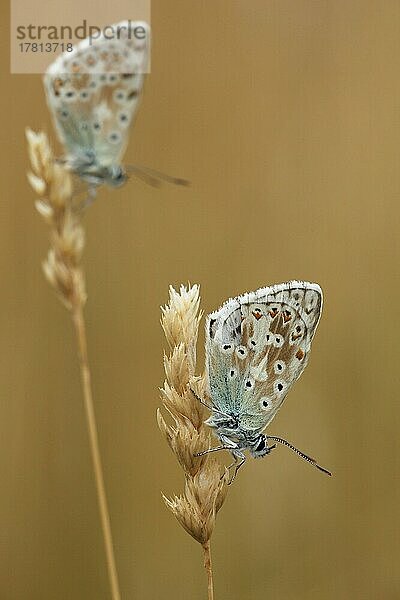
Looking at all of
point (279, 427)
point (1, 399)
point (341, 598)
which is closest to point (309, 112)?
point (279, 427)

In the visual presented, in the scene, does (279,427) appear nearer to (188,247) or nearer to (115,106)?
(188,247)

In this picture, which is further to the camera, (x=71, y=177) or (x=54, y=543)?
(x=54, y=543)

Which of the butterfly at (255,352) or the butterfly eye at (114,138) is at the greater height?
the butterfly eye at (114,138)

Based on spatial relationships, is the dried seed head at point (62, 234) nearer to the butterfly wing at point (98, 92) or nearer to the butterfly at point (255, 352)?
the butterfly wing at point (98, 92)

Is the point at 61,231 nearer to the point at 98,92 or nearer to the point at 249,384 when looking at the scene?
the point at 98,92

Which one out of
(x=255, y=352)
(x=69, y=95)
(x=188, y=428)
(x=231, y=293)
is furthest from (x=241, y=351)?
(x=231, y=293)

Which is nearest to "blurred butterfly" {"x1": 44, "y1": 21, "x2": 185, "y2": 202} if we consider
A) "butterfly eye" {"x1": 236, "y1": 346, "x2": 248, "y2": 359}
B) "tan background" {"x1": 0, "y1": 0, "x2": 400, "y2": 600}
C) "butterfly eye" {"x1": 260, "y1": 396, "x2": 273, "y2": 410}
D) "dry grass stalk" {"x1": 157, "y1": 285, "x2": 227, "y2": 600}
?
"dry grass stalk" {"x1": 157, "y1": 285, "x2": 227, "y2": 600}

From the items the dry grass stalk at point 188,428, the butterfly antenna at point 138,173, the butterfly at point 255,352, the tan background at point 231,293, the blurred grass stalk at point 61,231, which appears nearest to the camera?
the blurred grass stalk at point 61,231

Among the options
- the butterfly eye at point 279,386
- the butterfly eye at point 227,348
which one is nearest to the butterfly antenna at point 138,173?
the butterfly eye at point 227,348
